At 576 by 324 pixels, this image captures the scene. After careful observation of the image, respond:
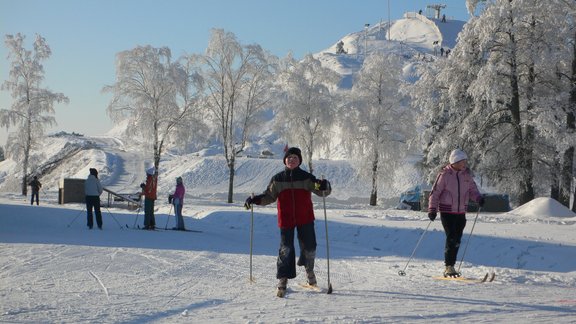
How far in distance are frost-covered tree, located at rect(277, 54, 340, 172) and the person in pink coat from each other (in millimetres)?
31527

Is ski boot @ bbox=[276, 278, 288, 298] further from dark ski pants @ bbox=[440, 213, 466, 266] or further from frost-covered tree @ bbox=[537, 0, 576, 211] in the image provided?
frost-covered tree @ bbox=[537, 0, 576, 211]

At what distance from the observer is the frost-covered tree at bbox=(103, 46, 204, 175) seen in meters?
38.8

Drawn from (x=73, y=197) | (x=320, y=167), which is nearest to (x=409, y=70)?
(x=320, y=167)

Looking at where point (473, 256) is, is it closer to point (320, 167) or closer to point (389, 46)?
point (320, 167)

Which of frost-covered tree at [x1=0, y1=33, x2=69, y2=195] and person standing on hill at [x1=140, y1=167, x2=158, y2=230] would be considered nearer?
person standing on hill at [x1=140, y1=167, x2=158, y2=230]

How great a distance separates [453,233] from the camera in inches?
314

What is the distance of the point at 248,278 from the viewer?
7719 mm

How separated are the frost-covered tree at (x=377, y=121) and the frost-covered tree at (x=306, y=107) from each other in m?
1.69

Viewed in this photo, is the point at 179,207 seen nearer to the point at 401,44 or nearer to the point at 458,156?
the point at 458,156

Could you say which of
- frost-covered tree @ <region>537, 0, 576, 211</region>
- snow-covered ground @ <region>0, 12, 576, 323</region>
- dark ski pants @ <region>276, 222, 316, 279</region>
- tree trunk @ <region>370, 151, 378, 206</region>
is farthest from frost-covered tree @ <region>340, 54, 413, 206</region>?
dark ski pants @ <region>276, 222, 316, 279</region>

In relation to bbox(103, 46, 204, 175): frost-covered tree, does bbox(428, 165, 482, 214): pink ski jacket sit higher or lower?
lower

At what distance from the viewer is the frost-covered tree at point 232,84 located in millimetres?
38531

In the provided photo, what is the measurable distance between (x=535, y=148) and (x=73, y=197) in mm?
25289

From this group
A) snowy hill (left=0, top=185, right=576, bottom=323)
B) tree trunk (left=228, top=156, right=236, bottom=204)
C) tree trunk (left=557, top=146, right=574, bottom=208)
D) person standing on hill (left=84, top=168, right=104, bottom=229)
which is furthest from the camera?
tree trunk (left=228, top=156, right=236, bottom=204)
